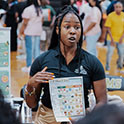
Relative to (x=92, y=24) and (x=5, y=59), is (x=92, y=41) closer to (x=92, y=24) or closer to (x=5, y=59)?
(x=92, y=24)

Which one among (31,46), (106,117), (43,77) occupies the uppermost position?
(106,117)

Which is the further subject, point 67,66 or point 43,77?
point 67,66

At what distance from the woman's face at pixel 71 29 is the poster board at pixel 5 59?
1900 millimetres

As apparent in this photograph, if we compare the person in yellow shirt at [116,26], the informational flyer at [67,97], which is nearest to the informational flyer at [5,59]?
the informational flyer at [67,97]

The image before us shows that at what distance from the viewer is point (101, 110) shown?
2.62 ft

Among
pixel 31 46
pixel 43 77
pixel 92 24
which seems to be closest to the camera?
pixel 43 77

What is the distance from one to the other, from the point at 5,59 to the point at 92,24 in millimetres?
2802

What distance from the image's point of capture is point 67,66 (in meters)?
2.29

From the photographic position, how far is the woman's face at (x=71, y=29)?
2301mm

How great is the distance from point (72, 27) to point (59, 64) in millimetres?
277

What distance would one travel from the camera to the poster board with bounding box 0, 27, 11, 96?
4.10 m

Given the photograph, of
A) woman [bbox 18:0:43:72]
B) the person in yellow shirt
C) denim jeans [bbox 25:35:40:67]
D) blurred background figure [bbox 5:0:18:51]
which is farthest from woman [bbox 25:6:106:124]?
blurred background figure [bbox 5:0:18:51]

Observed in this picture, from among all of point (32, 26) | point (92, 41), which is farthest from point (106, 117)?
point (32, 26)

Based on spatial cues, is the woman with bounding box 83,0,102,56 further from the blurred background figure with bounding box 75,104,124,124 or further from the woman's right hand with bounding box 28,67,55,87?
the blurred background figure with bounding box 75,104,124,124
